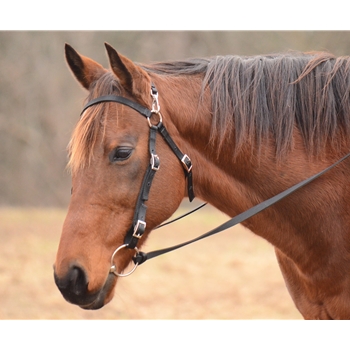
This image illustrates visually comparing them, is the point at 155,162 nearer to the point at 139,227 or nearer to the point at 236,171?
the point at 139,227

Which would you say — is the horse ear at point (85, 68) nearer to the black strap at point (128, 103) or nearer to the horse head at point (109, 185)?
the horse head at point (109, 185)

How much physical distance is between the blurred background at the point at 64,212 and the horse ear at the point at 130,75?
0.72 metres

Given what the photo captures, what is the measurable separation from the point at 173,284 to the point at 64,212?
935 cm

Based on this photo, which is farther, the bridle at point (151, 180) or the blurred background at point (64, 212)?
the blurred background at point (64, 212)

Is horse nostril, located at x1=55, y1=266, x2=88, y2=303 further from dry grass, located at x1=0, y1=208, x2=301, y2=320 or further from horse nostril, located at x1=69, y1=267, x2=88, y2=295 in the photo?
dry grass, located at x1=0, y1=208, x2=301, y2=320

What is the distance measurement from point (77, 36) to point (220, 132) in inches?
619

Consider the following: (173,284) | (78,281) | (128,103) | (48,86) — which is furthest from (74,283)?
(48,86)

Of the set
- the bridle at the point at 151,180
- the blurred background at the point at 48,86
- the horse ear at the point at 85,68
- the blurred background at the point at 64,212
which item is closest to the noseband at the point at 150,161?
the bridle at the point at 151,180

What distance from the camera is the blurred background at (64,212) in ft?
25.5

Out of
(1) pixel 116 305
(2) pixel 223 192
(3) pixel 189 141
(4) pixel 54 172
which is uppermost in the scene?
(3) pixel 189 141

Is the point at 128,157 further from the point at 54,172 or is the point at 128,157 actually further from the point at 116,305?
the point at 54,172

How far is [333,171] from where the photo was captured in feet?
10.2

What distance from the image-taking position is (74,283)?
Result: 8.51ft

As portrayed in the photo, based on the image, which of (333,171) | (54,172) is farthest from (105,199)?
(54,172)
